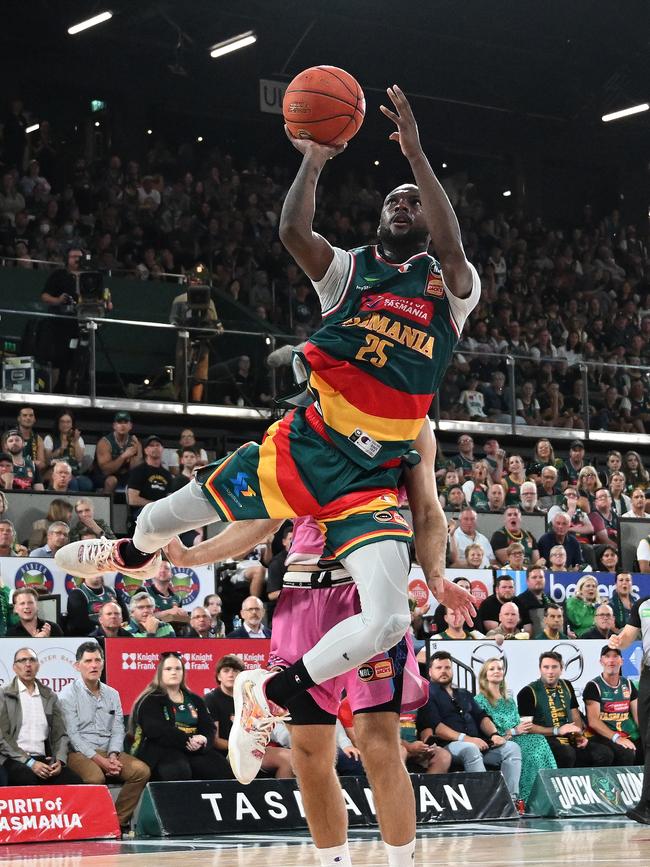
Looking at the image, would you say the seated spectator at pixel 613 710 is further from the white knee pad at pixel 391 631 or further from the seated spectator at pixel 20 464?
the white knee pad at pixel 391 631

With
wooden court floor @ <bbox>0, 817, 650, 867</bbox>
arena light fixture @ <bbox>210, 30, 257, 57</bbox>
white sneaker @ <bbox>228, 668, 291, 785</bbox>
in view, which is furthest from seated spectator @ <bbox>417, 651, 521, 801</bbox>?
arena light fixture @ <bbox>210, 30, 257, 57</bbox>

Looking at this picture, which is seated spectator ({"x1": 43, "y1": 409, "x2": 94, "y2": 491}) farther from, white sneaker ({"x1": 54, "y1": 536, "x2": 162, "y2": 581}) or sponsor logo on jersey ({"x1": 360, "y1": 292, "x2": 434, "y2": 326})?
sponsor logo on jersey ({"x1": 360, "y1": 292, "x2": 434, "y2": 326})

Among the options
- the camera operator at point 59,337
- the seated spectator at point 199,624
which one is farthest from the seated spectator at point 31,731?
the camera operator at point 59,337

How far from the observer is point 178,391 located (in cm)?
1789

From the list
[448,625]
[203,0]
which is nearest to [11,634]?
[448,625]

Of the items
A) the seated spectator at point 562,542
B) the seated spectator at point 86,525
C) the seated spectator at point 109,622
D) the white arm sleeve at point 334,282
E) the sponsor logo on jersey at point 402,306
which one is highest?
the white arm sleeve at point 334,282

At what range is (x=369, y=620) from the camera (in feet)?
15.9

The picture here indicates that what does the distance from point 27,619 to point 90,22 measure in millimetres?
14869

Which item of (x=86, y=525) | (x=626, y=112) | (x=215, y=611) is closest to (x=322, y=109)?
(x=215, y=611)

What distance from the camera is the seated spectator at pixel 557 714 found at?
519 inches

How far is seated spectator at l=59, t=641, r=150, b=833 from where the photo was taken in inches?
435

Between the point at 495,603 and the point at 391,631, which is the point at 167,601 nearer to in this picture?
the point at 495,603

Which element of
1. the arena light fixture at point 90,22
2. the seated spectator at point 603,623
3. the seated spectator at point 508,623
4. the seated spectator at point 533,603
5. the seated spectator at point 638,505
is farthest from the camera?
the arena light fixture at point 90,22

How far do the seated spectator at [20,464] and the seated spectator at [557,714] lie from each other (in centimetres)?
579
